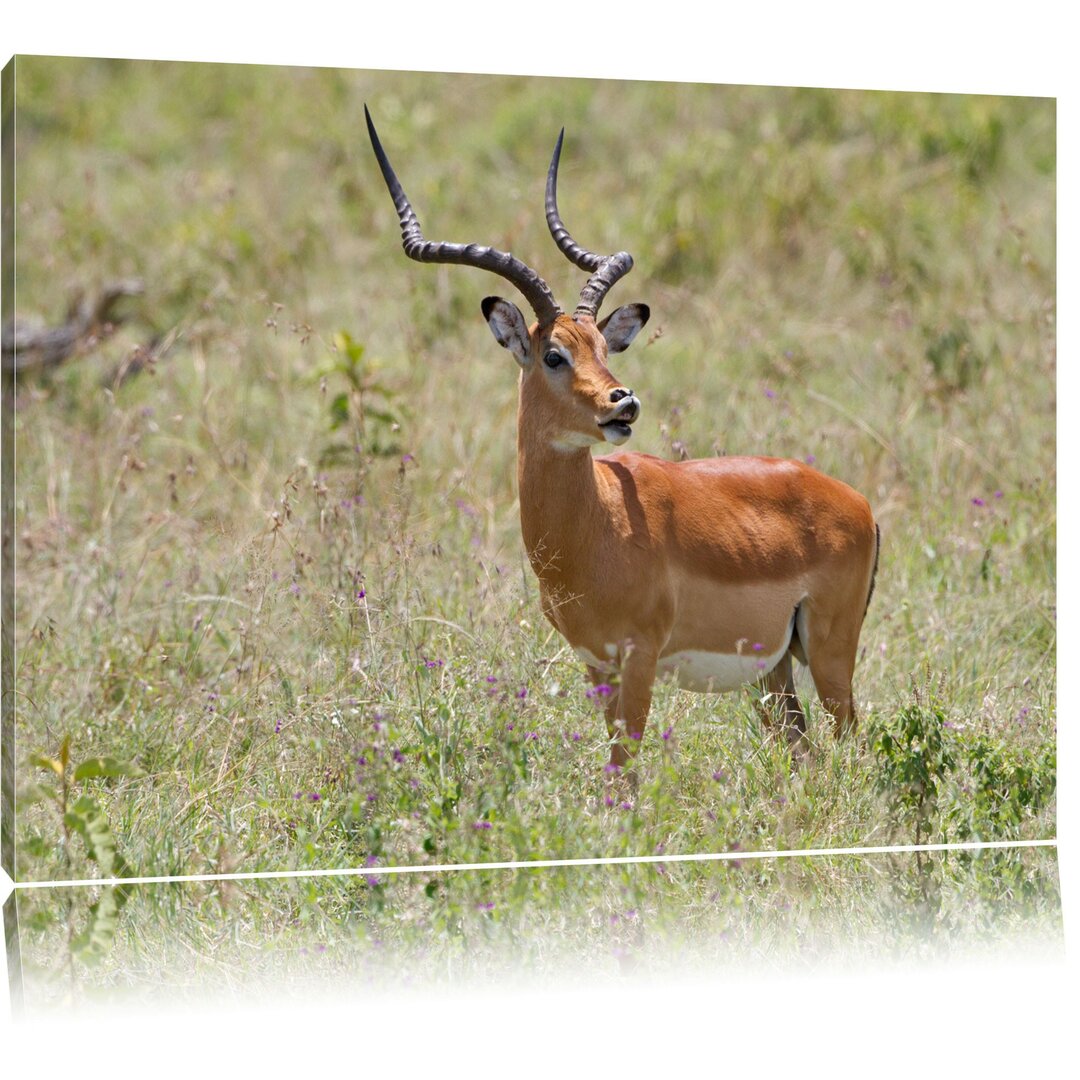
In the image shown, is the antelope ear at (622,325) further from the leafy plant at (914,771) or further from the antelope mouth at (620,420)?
the leafy plant at (914,771)

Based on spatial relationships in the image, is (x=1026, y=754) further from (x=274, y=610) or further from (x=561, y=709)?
(x=274, y=610)

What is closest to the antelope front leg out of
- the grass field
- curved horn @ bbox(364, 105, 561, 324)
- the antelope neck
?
the grass field

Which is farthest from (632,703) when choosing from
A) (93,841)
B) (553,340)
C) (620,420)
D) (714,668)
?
(93,841)

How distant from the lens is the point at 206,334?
897cm

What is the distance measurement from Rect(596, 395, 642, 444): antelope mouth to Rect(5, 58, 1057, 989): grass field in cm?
91

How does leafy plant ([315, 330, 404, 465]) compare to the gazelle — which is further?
leafy plant ([315, 330, 404, 465])

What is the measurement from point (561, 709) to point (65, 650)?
7.03ft

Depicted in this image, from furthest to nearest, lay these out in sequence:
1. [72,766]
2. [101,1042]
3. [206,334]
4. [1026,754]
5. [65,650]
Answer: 1. [206,334]
2. [65,650]
3. [1026,754]
4. [72,766]
5. [101,1042]

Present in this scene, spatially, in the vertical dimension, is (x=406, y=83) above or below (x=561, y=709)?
above

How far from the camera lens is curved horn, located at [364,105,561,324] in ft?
15.2

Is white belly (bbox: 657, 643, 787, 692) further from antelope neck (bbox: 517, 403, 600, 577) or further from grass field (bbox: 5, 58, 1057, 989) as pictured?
antelope neck (bbox: 517, 403, 600, 577)

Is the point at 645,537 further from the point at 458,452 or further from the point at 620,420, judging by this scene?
the point at 458,452

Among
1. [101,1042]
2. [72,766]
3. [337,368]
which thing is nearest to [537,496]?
[72,766]

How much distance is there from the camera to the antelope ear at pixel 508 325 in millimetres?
4750
